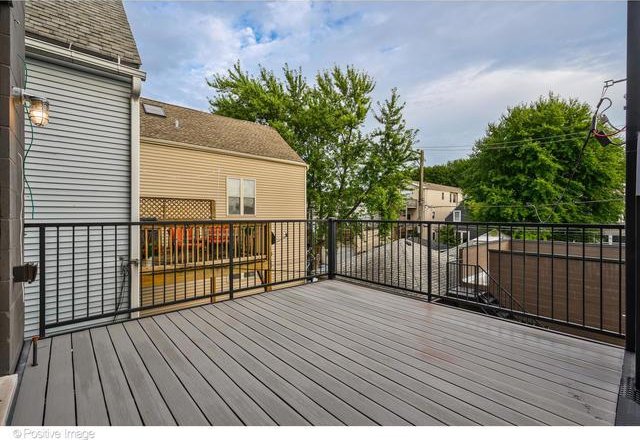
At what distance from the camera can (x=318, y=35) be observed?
770cm

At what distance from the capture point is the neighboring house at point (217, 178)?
24.0ft

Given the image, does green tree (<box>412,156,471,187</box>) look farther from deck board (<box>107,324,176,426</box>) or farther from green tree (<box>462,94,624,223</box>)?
deck board (<box>107,324,176,426</box>)

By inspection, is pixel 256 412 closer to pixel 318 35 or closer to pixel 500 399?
pixel 500 399

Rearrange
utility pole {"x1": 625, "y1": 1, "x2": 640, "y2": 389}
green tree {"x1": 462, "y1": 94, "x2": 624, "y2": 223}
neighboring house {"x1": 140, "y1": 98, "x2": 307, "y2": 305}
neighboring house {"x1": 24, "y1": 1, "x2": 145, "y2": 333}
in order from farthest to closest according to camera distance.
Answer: green tree {"x1": 462, "y1": 94, "x2": 624, "y2": 223} < neighboring house {"x1": 140, "y1": 98, "x2": 307, "y2": 305} < neighboring house {"x1": 24, "y1": 1, "x2": 145, "y2": 333} < utility pole {"x1": 625, "y1": 1, "x2": 640, "y2": 389}

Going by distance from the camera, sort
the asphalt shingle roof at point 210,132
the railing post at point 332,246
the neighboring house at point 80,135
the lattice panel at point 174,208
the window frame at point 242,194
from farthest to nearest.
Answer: the window frame at point 242,194 < the asphalt shingle roof at point 210,132 < the lattice panel at point 174,208 < the railing post at point 332,246 < the neighboring house at point 80,135

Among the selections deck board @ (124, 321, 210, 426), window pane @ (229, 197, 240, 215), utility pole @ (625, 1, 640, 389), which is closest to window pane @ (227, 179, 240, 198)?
window pane @ (229, 197, 240, 215)

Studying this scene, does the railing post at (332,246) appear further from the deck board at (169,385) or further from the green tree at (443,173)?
the green tree at (443,173)

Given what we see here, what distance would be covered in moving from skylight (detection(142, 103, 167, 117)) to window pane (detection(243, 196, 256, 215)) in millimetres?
3532

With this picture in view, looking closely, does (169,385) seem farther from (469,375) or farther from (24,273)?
(469,375)

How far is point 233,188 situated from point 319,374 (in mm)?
Answer: 8839

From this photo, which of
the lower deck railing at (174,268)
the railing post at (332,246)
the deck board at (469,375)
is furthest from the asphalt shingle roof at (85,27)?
the deck board at (469,375)

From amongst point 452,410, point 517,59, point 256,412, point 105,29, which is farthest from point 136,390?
point 517,59

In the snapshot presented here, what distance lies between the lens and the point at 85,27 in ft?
14.8

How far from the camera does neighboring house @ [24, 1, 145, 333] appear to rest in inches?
158
